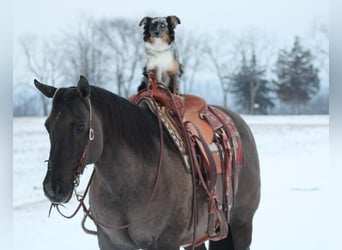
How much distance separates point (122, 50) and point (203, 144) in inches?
411

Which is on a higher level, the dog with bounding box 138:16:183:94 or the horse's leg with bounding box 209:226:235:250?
the dog with bounding box 138:16:183:94

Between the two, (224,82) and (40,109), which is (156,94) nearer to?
(40,109)

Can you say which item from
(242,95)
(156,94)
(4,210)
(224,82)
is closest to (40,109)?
(156,94)

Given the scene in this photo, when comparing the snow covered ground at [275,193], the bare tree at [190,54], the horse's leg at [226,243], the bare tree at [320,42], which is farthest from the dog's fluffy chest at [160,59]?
the bare tree at [190,54]

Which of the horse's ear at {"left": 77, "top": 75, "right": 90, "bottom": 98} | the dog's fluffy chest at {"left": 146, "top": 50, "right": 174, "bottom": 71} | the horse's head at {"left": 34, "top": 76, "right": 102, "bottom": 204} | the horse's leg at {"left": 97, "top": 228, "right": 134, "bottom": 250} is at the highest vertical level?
the dog's fluffy chest at {"left": 146, "top": 50, "right": 174, "bottom": 71}

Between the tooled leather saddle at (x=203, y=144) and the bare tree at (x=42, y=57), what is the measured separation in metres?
5.10

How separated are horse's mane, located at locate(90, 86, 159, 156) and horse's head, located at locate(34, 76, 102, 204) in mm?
126

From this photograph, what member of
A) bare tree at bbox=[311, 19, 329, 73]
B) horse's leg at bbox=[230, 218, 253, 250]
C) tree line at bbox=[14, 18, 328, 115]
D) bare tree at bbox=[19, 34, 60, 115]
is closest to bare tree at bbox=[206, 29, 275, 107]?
tree line at bbox=[14, 18, 328, 115]

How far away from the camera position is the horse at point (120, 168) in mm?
2285

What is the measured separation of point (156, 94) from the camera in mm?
3088

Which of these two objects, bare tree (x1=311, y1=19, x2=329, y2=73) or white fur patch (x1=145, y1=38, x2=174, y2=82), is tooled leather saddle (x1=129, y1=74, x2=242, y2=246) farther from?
bare tree (x1=311, y1=19, x2=329, y2=73)

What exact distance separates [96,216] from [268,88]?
44.7 feet

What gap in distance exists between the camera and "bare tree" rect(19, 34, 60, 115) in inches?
342

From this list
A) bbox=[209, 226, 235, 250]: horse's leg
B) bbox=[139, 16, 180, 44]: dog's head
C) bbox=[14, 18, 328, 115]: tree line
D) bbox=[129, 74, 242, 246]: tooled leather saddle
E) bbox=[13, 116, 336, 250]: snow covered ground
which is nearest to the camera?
bbox=[129, 74, 242, 246]: tooled leather saddle
